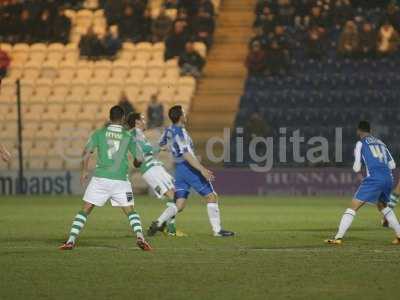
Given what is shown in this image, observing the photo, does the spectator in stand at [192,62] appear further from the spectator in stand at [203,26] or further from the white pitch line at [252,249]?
the white pitch line at [252,249]

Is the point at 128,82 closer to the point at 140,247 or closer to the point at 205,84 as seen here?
the point at 205,84

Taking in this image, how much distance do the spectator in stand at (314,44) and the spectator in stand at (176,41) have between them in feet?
13.1

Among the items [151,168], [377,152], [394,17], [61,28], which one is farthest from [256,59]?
[377,152]

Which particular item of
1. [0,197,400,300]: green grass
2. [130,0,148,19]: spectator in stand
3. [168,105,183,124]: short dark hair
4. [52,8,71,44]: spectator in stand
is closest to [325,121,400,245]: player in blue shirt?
[0,197,400,300]: green grass

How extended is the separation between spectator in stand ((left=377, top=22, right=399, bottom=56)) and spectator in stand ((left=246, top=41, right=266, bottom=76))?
3438 millimetres

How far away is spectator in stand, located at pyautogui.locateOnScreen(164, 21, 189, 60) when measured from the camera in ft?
107

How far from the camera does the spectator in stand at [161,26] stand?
33.8m

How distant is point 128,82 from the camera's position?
108 ft

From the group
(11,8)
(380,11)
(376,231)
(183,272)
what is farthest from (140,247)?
(11,8)

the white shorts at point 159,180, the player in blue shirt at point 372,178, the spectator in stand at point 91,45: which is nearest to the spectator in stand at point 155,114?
the spectator in stand at point 91,45

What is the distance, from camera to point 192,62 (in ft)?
106

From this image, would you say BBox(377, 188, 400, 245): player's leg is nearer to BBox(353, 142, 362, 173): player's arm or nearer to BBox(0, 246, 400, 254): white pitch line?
BBox(353, 142, 362, 173): player's arm

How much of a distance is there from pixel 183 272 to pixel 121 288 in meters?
1.40

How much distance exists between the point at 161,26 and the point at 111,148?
19963 millimetres
